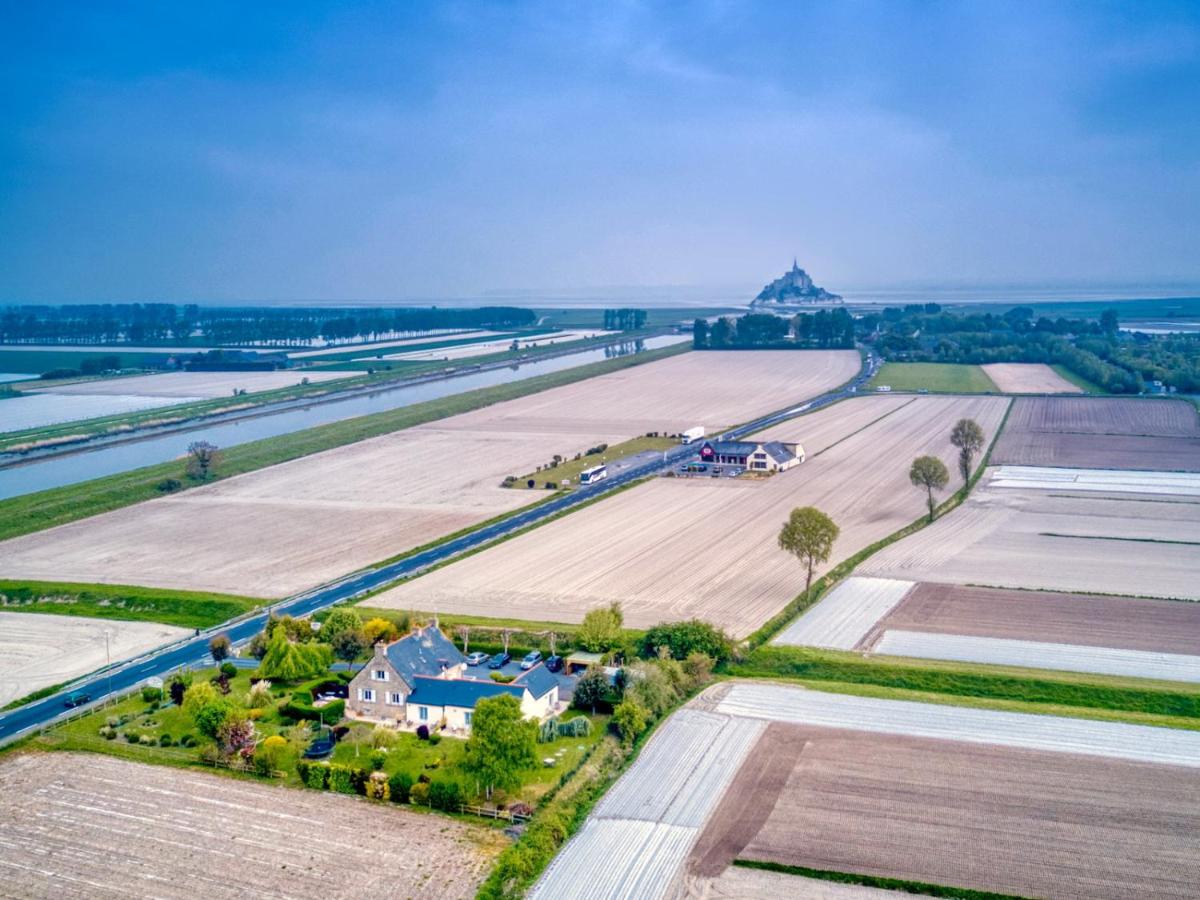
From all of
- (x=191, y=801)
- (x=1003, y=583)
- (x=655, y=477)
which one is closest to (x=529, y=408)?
(x=655, y=477)

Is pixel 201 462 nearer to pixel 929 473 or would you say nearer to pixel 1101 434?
pixel 929 473

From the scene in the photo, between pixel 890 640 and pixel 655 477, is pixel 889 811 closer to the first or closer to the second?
pixel 890 640

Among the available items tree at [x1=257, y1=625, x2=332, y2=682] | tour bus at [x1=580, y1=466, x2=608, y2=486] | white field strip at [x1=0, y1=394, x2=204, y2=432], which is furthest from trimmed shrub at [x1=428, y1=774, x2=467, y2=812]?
white field strip at [x1=0, y1=394, x2=204, y2=432]

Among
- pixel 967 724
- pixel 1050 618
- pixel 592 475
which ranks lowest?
pixel 967 724

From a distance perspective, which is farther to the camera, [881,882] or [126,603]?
[126,603]

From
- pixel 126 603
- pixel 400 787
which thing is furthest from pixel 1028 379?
pixel 400 787

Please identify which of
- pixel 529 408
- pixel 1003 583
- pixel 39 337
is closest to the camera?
pixel 1003 583

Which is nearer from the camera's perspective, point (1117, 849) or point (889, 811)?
point (1117, 849)
